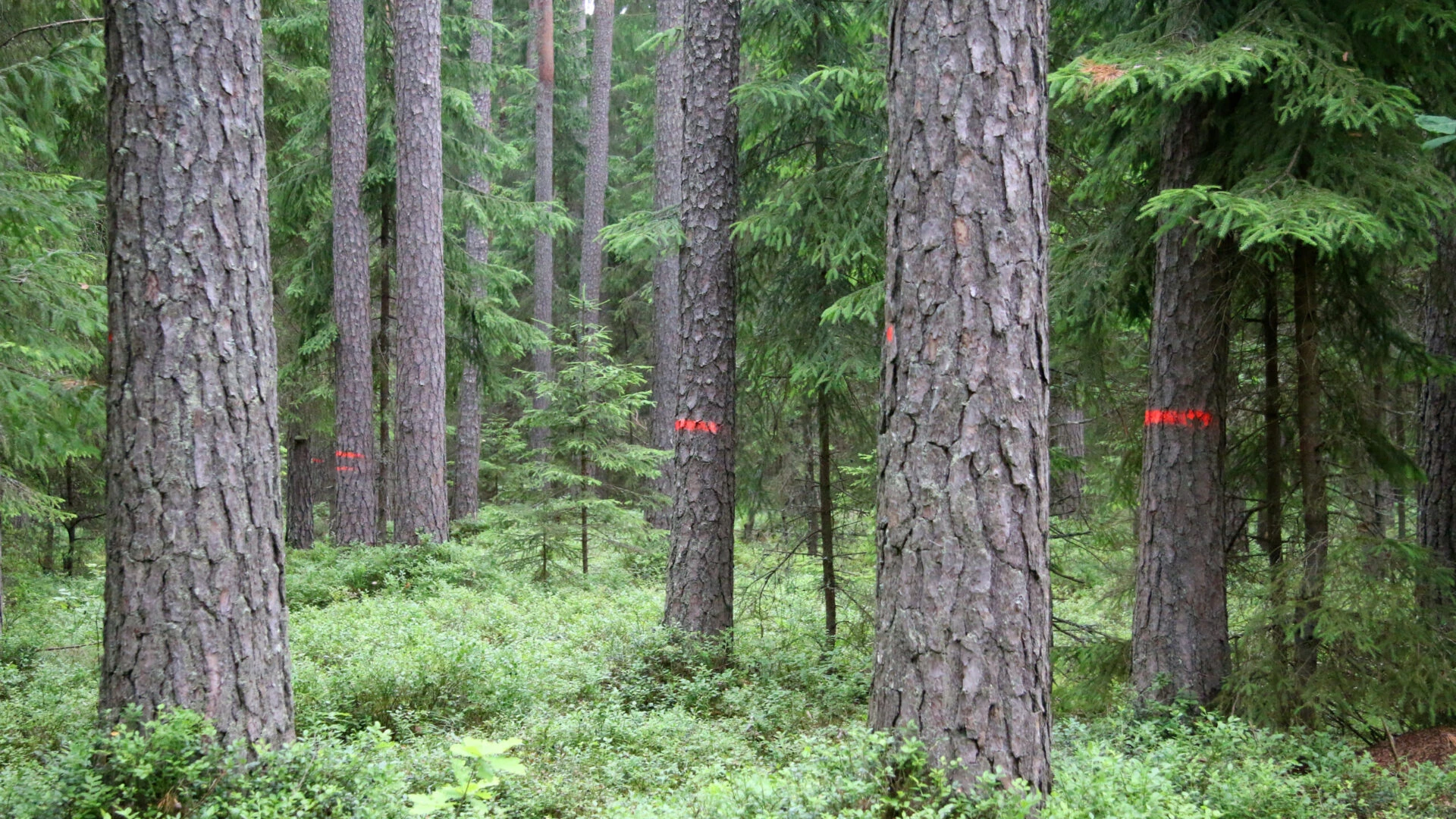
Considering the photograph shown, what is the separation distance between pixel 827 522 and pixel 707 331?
2.01 m

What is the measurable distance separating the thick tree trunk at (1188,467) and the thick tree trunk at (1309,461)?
435mm

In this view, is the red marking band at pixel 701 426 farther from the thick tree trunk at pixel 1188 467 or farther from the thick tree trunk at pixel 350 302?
the thick tree trunk at pixel 350 302

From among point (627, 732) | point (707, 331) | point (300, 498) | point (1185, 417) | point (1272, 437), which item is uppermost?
point (707, 331)

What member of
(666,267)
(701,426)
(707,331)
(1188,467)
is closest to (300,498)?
(666,267)

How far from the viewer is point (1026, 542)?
4.00 metres

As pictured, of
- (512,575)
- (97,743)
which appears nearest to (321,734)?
Result: (97,743)

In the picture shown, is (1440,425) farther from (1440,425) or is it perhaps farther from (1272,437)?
(1272,437)

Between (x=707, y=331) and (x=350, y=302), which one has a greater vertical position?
(x=350, y=302)

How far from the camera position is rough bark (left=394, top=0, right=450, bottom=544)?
11641mm

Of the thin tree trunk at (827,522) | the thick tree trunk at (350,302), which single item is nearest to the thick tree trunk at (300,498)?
the thick tree trunk at (350,302)

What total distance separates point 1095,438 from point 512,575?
6.95 metres

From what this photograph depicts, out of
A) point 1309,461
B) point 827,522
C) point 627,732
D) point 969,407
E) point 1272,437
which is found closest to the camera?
point 969,407

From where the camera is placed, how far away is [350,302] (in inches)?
485

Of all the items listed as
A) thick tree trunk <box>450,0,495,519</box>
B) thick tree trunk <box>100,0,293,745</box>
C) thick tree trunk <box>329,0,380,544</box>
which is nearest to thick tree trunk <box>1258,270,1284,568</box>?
thick tree trunk <box>100,0,293,745</box>
